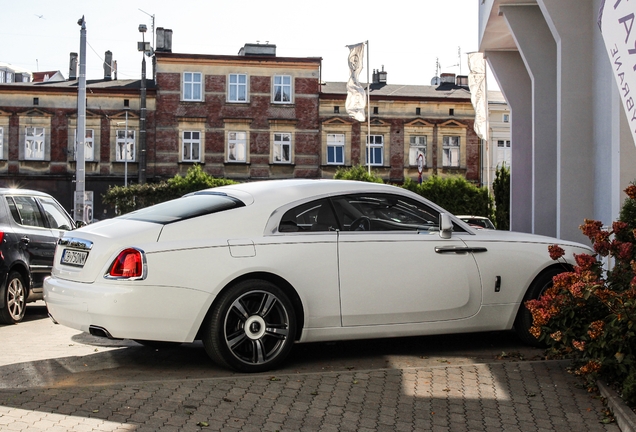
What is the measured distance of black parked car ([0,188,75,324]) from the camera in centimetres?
1034

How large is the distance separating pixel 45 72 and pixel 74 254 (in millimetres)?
75954

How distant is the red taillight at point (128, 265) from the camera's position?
6.44 metres

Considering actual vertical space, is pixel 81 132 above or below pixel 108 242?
above

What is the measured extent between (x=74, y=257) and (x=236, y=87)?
44740 mm

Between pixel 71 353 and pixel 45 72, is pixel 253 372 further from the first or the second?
pixel 45 72

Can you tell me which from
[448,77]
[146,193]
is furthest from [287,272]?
[448,77]

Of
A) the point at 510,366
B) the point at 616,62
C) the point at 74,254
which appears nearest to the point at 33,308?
the point at 74,254

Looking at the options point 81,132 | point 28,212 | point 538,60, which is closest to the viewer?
point 28,212

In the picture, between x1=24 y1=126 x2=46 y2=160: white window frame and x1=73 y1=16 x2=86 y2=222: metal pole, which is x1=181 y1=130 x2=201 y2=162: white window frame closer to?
x1=24 y1=126 x2=46 y2=160: white window frame

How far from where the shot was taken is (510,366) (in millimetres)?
6988

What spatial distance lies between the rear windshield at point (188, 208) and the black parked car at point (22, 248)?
370cm

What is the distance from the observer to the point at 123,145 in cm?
5047

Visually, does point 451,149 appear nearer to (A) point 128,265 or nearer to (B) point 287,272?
(B) point 287,272

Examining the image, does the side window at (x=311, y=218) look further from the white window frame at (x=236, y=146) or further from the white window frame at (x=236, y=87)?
the white window frame at (x=236, y=87)
